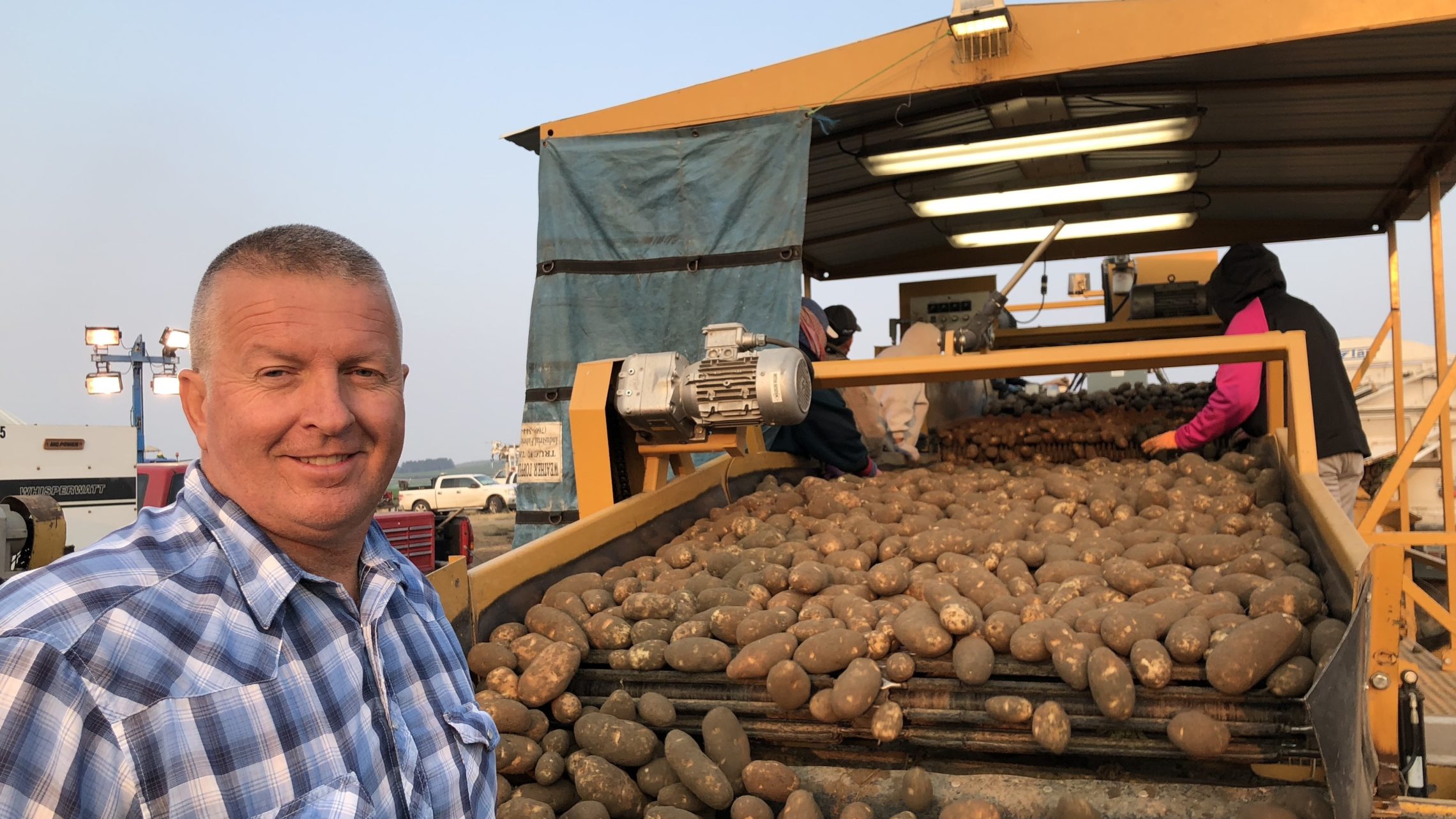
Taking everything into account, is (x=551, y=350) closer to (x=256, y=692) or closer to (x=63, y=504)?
(x=256, y=692)

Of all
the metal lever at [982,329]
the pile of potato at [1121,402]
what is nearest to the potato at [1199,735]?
the metal lever at [982,329]

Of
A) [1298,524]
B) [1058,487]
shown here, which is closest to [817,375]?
[1058,487]

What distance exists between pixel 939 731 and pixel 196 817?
167 cm

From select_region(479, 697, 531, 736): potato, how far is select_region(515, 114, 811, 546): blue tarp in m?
2.74

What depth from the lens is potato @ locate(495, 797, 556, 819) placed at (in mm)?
2098

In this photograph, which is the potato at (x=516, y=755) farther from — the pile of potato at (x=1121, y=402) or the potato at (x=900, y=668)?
the pile of potato at (x=1121, y=402)

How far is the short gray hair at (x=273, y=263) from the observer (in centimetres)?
108

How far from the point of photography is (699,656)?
2439 millimetres

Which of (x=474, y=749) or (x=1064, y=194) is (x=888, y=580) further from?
(x=1064, y=194)

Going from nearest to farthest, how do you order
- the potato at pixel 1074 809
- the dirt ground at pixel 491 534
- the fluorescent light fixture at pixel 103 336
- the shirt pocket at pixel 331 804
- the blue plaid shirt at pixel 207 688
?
the blue plaid shirt at pixel 207 688 → the shirt pocket at pixel 331 804 → the potato at pixel 1074 809 → the fluorescent light fixture at pixel 103 336 → the dirt ground at pixel 491 534

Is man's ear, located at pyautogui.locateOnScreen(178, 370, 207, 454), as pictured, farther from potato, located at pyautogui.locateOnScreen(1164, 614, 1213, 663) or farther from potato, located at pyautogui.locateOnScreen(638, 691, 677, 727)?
potato, located at pyautogui.locateOnScreen(1164, 614, 1213, 663)

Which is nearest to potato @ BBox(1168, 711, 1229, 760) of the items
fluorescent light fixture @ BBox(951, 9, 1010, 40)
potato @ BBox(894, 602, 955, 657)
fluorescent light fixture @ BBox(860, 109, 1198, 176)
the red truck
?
potato @ BBox(894, 602, 955, 657)

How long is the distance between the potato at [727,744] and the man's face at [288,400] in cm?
136

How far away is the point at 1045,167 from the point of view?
6.07m
